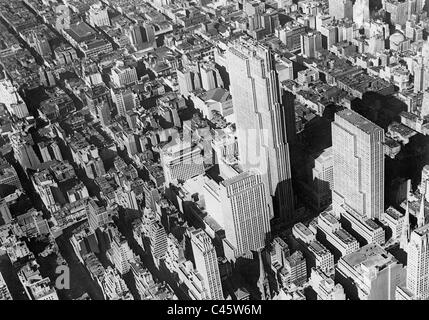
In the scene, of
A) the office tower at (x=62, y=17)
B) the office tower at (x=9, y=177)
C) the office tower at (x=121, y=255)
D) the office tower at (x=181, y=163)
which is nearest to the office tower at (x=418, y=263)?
the office tower at (x=121, y=255)

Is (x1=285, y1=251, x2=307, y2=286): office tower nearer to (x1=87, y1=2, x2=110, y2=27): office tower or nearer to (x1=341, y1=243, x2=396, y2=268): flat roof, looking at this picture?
(x1=341, y1=243, x2=396, y2=268): flat roof

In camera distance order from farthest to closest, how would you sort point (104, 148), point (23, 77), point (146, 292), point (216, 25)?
point (216, 25) → point (23, 77) → point (104, 148) → point (146, 292)

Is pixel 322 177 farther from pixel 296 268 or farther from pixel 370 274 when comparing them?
pixel 370 274

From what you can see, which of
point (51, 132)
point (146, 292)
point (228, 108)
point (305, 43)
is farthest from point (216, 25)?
point (146, 292)

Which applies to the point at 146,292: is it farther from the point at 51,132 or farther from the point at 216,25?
the point at 216,25

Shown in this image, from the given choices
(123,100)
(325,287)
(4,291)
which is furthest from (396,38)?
(4,291)
